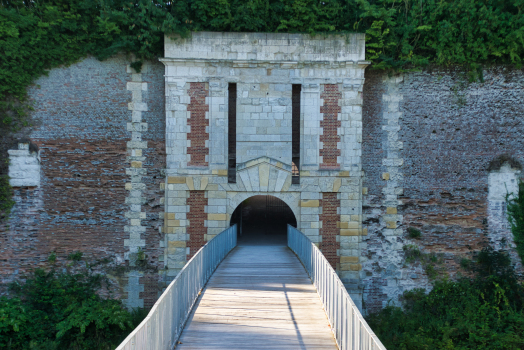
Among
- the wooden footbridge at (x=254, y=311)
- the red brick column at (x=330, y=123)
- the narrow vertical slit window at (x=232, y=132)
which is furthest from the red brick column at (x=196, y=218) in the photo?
the red brick column at (x=330, y=123)

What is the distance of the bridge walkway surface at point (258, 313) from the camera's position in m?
5.16

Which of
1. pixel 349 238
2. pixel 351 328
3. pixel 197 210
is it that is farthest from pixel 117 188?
pixel 351 328

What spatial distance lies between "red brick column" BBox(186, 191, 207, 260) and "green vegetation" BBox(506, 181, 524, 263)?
8.55 meters

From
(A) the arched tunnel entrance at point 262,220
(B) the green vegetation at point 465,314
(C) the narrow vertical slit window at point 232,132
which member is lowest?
(B) the green vegetation at point 465,314

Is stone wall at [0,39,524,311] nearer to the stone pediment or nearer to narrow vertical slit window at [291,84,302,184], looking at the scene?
the stone pediment

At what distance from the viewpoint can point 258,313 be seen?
20.1ft

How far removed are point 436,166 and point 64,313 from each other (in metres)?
10.8

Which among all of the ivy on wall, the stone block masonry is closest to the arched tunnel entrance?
the stone block masonry

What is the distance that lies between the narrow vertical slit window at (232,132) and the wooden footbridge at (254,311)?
419cm

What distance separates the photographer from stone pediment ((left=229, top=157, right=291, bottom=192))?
1177 cm

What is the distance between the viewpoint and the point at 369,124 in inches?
487

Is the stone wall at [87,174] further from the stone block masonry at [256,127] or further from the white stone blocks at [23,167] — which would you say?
the stone block masonry at [256,127]

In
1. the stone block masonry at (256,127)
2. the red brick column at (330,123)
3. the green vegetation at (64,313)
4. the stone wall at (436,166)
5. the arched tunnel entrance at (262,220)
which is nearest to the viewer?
the green vegetation at (64,313)

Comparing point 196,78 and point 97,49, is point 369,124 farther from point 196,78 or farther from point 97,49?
point 97,49
